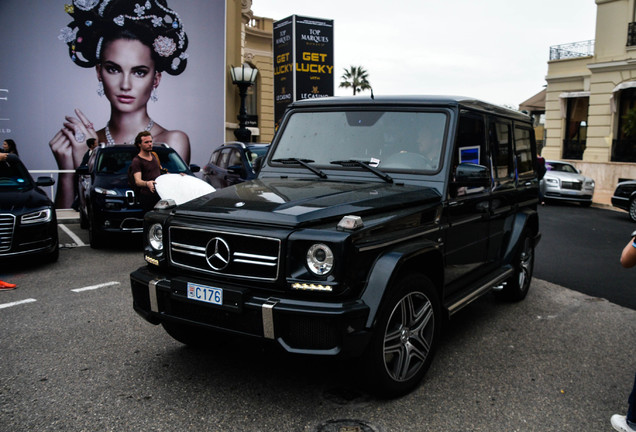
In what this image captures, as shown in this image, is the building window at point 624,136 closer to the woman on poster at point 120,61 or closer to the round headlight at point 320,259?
the woman on poster at point 120,61

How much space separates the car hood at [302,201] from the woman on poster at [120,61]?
1252 centimetres

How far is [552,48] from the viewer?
3111 centimetres

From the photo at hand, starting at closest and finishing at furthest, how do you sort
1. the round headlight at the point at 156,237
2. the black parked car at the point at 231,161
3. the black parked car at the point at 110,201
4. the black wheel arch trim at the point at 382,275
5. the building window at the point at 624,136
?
1. the black wheel arch trim at the point at 382,275
2. the round headlight at the point at 156,237
3. the black parked car at the point at 110,201
4. the black parked car at the point at 231,161
5. the building window at the point at 624,136

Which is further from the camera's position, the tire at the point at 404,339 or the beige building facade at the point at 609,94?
the beige building facade at the point at 609,94

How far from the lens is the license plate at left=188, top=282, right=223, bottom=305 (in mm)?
3329

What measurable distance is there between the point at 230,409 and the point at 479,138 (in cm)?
305

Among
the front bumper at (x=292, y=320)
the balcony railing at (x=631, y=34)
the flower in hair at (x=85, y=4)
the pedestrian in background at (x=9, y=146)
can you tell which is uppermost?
the balcony railing at (x=631, y=34)

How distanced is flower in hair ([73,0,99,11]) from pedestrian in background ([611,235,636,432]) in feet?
50.0

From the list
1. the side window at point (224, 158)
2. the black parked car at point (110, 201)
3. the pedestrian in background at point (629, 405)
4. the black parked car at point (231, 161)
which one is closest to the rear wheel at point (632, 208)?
the black parked car at point (231, 161)

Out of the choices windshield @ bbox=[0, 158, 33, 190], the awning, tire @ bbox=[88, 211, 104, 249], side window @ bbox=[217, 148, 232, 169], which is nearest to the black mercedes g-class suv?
windshield @ bbox=[0, 158, 33, 190]

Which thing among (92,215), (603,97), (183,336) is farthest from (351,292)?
(603,97)

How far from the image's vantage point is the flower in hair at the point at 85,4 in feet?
48.7

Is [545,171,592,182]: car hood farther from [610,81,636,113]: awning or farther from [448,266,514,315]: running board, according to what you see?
[448,266,514,315]: running board

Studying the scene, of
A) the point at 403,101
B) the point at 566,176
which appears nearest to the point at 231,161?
the point at 403,101
